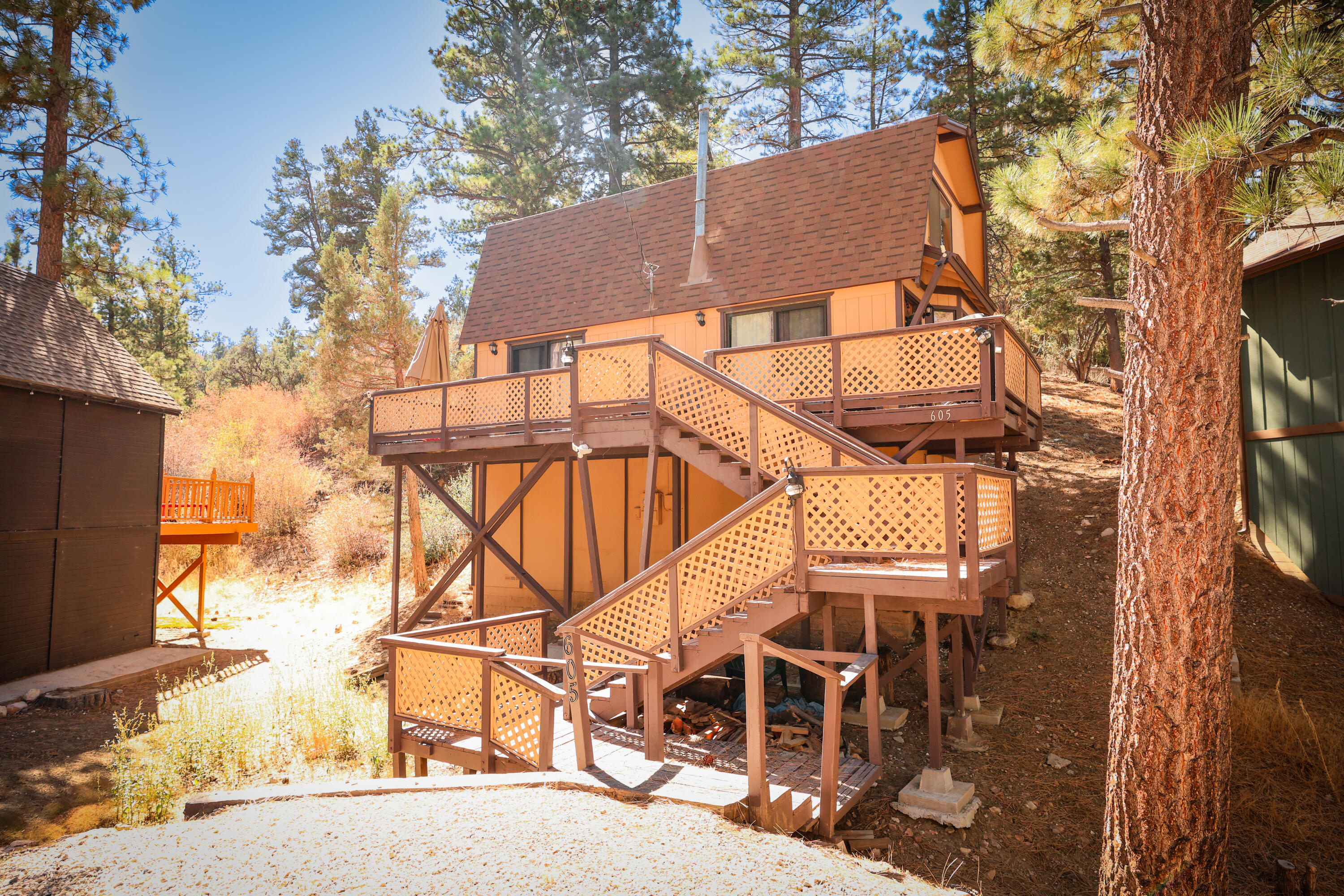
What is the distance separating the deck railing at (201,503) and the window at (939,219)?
573 inches

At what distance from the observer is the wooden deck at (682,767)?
188 inches

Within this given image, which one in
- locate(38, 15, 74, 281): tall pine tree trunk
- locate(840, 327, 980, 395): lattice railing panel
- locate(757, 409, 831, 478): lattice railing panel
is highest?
locate(38, 15, 74, 281): tall pine tree trunk

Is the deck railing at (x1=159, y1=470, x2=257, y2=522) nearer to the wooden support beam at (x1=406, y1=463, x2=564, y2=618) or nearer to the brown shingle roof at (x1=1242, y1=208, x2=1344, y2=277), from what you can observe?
the wooden support beam at (x1=406, y1=463, x2=564, y2=618)

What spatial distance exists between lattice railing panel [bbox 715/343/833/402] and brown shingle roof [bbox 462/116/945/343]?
2275 millimetres

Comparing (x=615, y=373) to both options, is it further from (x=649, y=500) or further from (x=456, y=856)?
(x=456, y=856)

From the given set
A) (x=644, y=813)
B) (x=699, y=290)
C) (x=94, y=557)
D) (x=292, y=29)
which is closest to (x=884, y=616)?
(x=699, y=290)

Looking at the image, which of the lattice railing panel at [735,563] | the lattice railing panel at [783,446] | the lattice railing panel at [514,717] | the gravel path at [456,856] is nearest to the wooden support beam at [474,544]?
the lattice railing panel at [783,446]

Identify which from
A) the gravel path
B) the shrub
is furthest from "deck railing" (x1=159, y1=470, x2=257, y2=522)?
the gravel path

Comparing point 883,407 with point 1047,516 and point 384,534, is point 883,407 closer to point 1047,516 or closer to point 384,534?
point 1047,516

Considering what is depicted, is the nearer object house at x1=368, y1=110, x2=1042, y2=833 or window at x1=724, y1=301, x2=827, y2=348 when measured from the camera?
house at x1=368, y1=110, x2=1042, y2=833

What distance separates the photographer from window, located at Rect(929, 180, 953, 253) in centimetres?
1245

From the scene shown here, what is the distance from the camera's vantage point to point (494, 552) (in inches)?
496

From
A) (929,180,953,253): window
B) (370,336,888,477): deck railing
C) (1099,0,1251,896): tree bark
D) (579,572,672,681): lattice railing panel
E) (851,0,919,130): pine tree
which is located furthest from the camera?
(851,0,919,130): pine tree

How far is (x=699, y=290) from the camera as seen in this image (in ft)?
42.6
